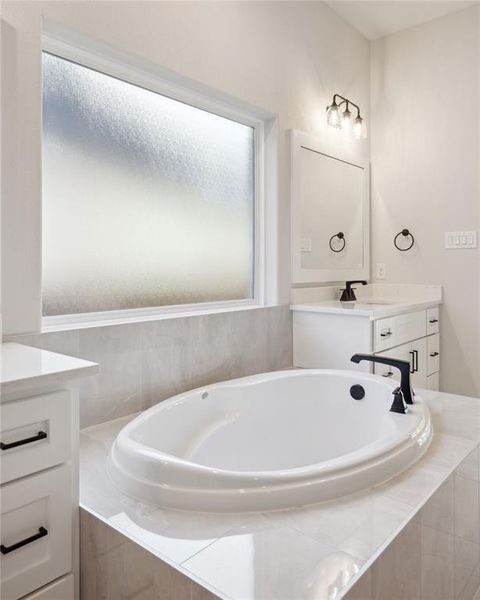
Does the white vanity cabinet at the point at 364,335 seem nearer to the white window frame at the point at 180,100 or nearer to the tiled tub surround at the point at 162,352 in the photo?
the tiled tub surround at the point at 162,352

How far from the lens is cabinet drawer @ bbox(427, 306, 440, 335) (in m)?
3.02

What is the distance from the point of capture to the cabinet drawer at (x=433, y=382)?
302 cm

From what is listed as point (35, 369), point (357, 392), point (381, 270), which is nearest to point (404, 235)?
point (381, 270)

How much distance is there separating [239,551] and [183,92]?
6.46 feet

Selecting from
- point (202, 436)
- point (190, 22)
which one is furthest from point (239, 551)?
point (190, 22)

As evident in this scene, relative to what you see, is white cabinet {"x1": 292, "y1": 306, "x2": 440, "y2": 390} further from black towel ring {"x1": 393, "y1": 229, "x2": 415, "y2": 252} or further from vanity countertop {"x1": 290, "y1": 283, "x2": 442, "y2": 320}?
black towel ring {"x1": 393, "y1": 229, "x2": 415, "y2": 252}

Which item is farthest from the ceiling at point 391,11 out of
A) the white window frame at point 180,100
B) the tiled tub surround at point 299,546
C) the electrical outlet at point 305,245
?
the tiled tub surround at point 299,546

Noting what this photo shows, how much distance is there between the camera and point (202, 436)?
1.89 meters

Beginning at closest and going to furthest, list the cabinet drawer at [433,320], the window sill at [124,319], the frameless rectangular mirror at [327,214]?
1. the window sill at [124,319]
2. the frameless rectangular mirror at [327,214]
3. the cabinet drawer at [433,320]

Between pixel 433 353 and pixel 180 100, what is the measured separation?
7.30 ft

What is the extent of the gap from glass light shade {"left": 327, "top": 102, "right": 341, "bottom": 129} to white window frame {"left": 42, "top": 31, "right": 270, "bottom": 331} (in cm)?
51

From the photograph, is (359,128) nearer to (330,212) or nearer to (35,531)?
(330,212)

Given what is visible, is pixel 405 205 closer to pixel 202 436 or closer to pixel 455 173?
pixel 455 173

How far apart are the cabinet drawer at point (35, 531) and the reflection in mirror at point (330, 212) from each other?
2018mm
